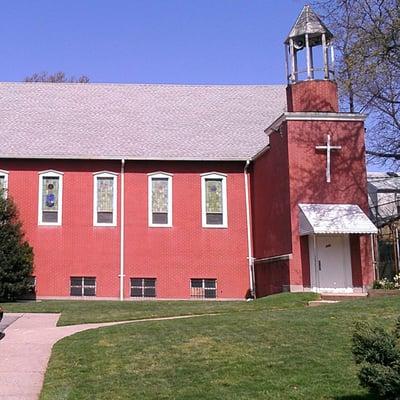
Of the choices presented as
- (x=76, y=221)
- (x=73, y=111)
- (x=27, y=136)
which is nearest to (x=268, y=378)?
(x=76, y=221)

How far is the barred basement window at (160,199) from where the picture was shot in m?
23.9

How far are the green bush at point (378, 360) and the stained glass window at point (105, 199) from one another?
1843cm

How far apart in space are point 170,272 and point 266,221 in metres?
4.48

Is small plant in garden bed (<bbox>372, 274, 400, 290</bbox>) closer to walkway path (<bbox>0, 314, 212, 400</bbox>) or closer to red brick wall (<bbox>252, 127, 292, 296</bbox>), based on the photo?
red brick wall (<bbox>252, 127, 292, 296</bbox>)

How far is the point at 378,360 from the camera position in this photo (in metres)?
5.66

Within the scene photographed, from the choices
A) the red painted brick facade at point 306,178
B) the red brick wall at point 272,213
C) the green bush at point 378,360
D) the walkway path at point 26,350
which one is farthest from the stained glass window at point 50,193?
the green bush at point 378,360

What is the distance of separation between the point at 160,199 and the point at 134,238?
6.56 feet

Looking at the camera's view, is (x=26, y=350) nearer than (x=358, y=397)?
No

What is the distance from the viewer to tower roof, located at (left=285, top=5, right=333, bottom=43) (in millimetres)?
21922

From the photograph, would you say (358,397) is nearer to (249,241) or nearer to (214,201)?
(249,241)

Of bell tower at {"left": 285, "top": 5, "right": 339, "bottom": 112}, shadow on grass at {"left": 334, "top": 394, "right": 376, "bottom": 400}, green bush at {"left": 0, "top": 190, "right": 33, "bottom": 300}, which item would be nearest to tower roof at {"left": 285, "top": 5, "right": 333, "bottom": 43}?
bell tower at {"left": 285, "top": 5, "right": 339, "bottom": 112}

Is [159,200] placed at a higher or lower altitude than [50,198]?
lower

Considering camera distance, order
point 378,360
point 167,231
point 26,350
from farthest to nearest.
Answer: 1. point 167,231
2. point 26,350
3. point 378,360

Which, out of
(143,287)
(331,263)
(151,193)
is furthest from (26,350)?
(151,193)
